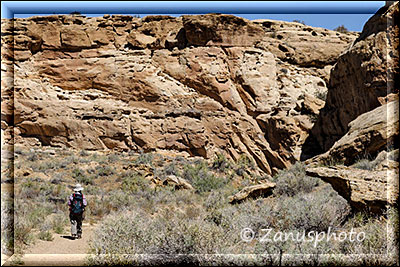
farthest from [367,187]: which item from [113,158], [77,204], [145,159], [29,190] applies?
[113,158]

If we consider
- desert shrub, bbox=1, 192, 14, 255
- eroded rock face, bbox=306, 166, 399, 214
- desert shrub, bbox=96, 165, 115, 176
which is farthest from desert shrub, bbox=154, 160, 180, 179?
eroded rock face, bbox=306, 166, 399, 214

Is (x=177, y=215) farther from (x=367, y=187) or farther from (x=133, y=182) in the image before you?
(x=133, y=182)

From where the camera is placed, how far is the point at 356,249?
16.8 ft

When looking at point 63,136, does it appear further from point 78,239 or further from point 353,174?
point 353,174

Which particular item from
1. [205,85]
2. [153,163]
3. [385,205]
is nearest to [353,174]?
[385,205]

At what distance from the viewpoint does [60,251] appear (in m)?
6.79

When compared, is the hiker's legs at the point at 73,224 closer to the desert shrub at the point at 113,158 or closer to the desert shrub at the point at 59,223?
the desert shrub at the point at 59,223

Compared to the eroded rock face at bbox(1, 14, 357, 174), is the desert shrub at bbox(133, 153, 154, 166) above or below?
below

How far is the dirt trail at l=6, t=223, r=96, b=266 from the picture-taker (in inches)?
215

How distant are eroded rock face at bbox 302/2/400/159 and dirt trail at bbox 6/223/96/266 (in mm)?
9787

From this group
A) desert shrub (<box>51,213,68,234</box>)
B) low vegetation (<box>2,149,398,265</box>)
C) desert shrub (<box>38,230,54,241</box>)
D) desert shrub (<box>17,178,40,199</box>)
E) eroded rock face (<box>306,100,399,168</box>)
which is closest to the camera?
low vegetation (<box>2,149,398,265</box>)

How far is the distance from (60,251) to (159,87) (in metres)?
14.8

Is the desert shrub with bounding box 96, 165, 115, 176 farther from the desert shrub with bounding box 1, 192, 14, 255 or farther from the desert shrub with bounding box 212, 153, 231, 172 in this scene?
the desert shrub with bounding box 1, 192, 14, 255

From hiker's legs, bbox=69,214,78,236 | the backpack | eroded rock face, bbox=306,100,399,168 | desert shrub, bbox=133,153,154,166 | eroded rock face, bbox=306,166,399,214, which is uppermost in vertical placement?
eroded rock face, bbox=306,100,399,168
